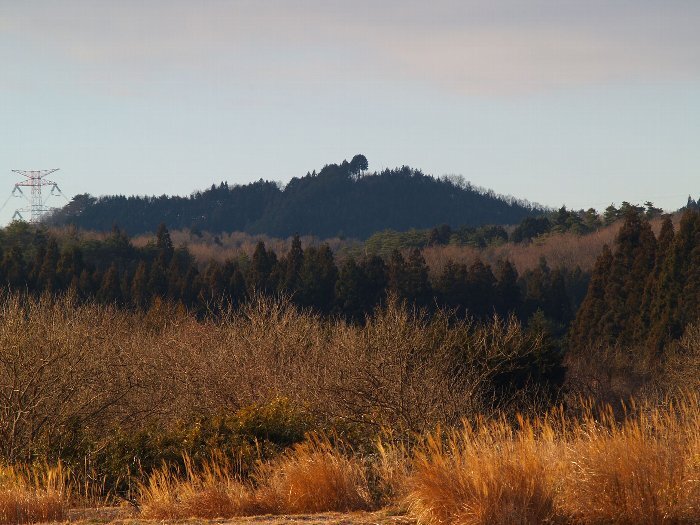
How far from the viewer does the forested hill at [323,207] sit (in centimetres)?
16862

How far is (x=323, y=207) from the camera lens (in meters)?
174

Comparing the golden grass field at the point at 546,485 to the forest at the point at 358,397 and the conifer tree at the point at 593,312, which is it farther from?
the conifer tree at the point at 593,312

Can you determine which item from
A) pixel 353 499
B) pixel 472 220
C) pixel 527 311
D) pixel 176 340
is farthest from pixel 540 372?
pixel 472 220

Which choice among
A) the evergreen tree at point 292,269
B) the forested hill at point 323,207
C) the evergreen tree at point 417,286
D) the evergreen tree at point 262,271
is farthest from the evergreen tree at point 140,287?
the forested hill at point 323,207

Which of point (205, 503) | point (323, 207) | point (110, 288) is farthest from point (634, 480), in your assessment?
point (323, 207)

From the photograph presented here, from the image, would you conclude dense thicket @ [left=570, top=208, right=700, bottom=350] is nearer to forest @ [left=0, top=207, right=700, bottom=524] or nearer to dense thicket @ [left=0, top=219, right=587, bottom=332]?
forest @ [left=0, top=207, right=700, bottom=524]

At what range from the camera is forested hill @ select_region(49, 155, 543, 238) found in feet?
553

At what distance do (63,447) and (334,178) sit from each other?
16598cm

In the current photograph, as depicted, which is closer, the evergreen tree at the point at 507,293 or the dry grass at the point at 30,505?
the dry grass at the point at 30,505

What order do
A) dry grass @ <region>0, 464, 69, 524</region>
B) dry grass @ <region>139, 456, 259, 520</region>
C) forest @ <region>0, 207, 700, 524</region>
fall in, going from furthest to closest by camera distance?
1. dry grass @ <region>0, 464, 69, 524</region>
2. dry grass @ <region>139, 456, 259, 520</region>
3. forest @ <region>0, 207, 700, 524</region>

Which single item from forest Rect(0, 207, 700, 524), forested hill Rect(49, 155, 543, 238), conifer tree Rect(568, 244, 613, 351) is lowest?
conifer tree Rect(568, 244, 613, 351)

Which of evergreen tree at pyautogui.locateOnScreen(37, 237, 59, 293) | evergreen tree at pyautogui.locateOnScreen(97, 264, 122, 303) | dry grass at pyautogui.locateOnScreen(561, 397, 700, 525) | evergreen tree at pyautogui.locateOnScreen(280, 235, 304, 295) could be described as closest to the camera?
dry grass at pyautogui.locateOnScreen(561, 397, 700, 525)

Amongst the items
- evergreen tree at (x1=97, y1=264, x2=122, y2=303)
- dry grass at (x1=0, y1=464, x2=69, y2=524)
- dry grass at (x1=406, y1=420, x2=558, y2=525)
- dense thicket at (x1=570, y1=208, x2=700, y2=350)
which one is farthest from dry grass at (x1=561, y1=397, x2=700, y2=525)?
evergreen tree at (x1=97, y1=264, x2=122, y2=303)

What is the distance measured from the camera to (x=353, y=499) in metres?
A: 9.03
